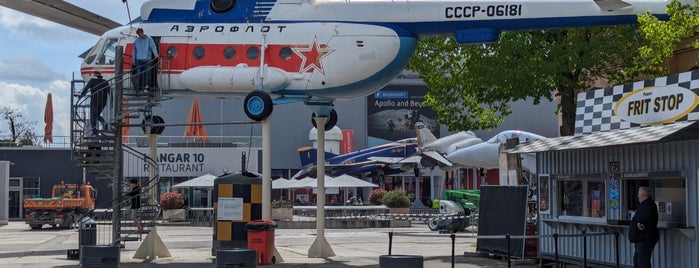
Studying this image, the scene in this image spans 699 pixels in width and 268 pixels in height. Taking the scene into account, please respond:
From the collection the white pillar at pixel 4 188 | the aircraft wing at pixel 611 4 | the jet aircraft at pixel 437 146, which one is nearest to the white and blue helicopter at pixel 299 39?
the aircraft wing at pixel 611 4

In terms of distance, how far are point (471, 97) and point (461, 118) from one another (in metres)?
0.91

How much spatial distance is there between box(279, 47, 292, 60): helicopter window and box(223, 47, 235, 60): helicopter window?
3.67 ft

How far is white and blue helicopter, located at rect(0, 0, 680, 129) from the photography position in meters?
19.8

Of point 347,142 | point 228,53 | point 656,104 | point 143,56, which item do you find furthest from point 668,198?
point 347,142

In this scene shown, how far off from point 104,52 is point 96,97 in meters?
1.35

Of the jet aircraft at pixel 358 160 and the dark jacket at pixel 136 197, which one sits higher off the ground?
the jet aircraft at pixel 358 160

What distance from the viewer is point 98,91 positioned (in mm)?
20484

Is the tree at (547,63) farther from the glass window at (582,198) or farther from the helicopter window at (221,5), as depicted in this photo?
the helicopter window at (221,5)

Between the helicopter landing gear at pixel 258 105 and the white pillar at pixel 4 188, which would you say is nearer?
the helicopter landing gear at pixel 258 105

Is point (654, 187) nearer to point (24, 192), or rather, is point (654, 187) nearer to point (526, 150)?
point (526, 150)

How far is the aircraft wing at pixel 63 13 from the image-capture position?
1005 inches

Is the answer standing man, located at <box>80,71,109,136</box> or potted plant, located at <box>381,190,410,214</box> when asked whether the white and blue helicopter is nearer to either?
standing man, located at <box>80,71,109,136</box>

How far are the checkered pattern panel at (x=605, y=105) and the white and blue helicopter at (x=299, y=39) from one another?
2132mm

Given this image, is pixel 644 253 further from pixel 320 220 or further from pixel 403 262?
pixel 320 220
